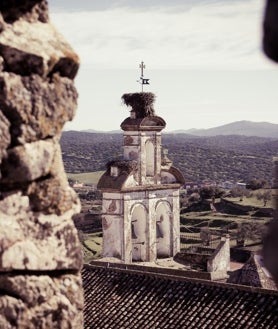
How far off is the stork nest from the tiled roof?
4.51 meters

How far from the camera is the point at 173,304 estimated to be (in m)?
11.4

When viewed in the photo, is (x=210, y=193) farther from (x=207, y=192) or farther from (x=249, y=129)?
(x=249, y=129)

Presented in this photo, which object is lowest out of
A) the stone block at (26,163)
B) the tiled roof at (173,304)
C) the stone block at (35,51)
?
the tiled roof at (173,304)

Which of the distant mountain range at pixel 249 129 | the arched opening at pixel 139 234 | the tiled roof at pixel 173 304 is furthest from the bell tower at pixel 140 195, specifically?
the distant mountain range at pixel 249 129

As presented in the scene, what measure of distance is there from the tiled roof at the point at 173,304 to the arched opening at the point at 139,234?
3.63 m

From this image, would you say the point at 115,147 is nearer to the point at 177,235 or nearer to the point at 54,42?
the point at 177,235

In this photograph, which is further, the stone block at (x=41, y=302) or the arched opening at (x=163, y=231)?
the arched opening at (x=163, y=231)

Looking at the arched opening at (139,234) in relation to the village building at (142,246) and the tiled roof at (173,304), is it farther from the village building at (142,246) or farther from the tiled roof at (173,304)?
the tiled roof at (173,304)

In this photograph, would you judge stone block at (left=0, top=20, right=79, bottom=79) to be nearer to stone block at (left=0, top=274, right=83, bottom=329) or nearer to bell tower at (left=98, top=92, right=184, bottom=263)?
stone block at (left=0, top=274, right=83, bottom=329)

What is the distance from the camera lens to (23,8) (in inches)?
129

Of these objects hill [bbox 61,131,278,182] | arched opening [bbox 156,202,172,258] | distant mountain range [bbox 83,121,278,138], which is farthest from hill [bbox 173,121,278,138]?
arched opening [bbox 156,202,172,258]

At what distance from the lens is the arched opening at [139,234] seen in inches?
652

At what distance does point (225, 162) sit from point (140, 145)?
6080 centimetres

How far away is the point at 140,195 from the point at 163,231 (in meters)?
1.36
